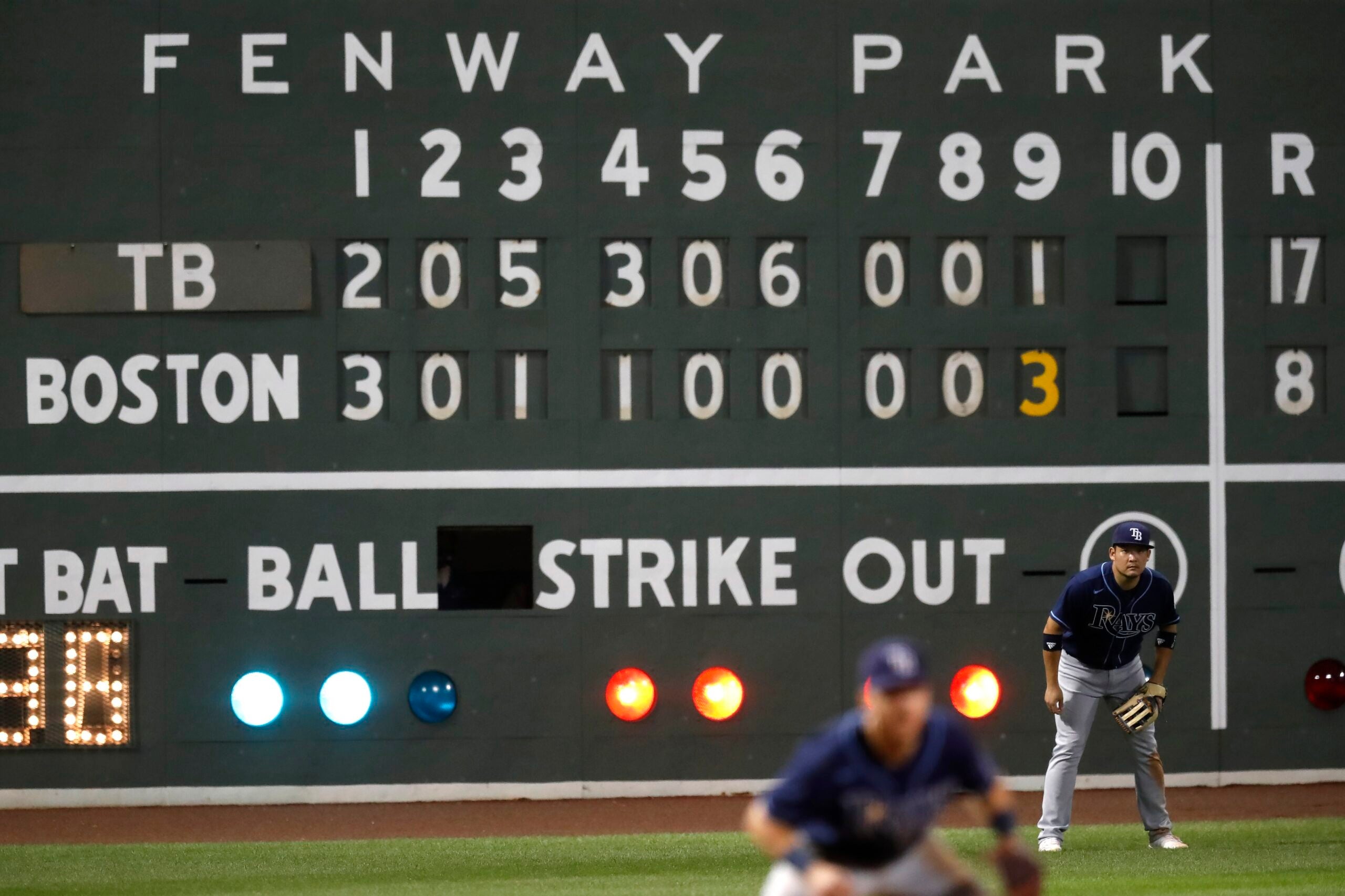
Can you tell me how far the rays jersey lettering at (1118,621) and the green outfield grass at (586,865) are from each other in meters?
1.12

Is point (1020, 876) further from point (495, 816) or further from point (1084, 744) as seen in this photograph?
point (495, 816)

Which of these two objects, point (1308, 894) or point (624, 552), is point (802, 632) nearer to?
point (624, 552)

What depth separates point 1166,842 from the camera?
809 cm

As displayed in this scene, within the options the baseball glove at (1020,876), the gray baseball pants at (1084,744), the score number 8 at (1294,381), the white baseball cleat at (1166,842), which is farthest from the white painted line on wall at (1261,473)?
the baseball glove at (1020,876)

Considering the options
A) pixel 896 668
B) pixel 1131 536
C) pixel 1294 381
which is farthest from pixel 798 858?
pixel 1294 381

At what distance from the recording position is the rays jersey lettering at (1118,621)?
7824 millimetres

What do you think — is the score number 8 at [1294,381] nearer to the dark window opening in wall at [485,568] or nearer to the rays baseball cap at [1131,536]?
the rays baseball cap at [1131,536]

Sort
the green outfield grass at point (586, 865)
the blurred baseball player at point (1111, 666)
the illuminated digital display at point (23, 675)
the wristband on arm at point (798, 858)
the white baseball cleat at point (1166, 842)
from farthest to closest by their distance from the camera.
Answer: the illuminated digital display at point (23, 675) < the white baseball cleat at point (1166, 842) < the blurred baseball player at point (1111, 666) < the green outfield grass at point (586, 865) < the wristband on arm at point (798, 858)

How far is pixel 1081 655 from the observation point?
797 centimetres

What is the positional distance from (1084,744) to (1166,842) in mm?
777

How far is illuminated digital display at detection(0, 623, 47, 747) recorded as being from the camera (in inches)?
372

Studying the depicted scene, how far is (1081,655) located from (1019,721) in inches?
71.0

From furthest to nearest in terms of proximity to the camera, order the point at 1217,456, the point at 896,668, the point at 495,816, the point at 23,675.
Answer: the point at 1217,456
the point at 495,816
the point at 23,675
the point at 896,668

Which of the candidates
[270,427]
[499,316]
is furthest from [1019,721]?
[270,427]
